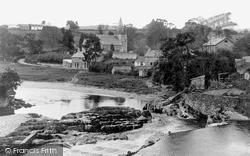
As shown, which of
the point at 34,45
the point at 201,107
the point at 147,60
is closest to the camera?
the point at 201,107

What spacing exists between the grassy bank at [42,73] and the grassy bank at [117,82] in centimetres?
489

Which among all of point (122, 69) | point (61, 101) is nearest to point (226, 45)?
point (122, 69)

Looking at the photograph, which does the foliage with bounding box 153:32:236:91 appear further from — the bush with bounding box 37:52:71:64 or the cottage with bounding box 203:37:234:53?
the bush with bounding box 37:52:71:64

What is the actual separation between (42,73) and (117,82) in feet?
82.8

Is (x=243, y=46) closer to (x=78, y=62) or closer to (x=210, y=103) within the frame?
(x=210, y=103)

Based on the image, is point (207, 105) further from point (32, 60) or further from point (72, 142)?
point (32, 60)

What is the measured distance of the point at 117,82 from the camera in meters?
78.2

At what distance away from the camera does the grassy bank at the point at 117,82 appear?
71250 mm

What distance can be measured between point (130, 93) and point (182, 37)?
53.3 ft

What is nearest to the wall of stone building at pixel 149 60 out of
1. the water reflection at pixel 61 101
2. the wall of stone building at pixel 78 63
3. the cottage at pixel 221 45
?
the cottage at pixel 221 45

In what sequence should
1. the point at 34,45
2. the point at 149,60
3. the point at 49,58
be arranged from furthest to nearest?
the point at 34,45, the point at 49,58, the point at 149,60

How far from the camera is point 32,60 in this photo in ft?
356

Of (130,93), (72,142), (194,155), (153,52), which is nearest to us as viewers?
(194,155)

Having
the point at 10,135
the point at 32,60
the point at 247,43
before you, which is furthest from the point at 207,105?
the point at 32,60
